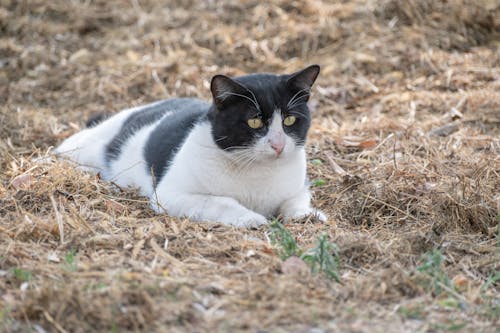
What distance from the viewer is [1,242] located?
3199mm

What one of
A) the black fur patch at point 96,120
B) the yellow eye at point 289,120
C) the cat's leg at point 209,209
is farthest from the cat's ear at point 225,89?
the black fur patch at point 96,120

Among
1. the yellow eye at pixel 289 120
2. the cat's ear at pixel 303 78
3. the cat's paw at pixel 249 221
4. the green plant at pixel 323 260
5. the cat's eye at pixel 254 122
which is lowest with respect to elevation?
the cat's paw at pixel 249 221

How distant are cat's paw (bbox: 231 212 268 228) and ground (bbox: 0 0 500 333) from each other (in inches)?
4.8

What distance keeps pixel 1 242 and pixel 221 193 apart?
1249 millimetres

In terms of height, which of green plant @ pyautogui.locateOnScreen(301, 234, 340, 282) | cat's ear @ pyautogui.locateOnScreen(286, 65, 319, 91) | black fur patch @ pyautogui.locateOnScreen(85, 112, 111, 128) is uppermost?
cat's ear @ pyautogui.locateOnScreen(286, 65, 319, 91)

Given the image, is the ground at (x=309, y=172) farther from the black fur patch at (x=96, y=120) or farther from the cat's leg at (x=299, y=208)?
the black fur patch at (x=96, y=120)

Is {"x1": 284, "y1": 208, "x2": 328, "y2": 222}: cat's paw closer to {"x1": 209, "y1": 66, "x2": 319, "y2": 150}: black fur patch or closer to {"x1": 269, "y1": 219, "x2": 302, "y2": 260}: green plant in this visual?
{"x1": 209, "y1": 66, "x2": 319, "y2": 150}: black fur patch

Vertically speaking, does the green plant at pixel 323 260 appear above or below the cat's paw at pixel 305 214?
above

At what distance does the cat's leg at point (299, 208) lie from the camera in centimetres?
389

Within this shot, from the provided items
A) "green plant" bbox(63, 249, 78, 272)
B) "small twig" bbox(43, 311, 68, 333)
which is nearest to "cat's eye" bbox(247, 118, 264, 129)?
"green plant" bbox(63, 249, 78, 272)

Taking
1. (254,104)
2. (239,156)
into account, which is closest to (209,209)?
(239,156)

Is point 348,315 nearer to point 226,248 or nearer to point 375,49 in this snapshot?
point 226,248

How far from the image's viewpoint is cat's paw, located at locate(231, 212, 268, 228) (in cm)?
362

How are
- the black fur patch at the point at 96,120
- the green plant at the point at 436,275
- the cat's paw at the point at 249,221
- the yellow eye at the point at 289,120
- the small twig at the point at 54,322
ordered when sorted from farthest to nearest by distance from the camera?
the black fur patch at the point at 96,120 < the yellow eye at the point at 289,120 < the cat's paw at the point at 249,221 < the green plant at the point at 436,275 < the small twig at the point at 54,322
